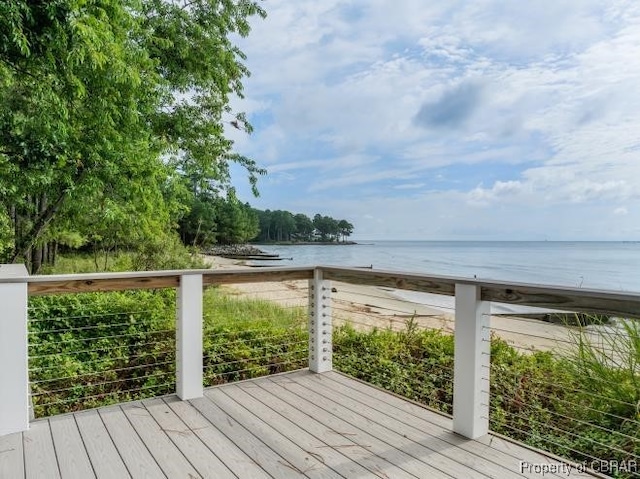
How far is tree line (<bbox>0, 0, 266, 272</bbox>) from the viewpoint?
13.7 feet

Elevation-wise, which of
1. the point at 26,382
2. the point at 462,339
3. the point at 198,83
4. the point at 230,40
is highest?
the point at 230,40

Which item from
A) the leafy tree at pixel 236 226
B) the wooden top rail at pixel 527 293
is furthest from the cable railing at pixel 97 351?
the leafy tree at pixel 236 226

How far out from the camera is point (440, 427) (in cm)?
248

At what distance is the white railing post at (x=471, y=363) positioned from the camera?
232cm

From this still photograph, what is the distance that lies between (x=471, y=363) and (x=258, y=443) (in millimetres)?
1233

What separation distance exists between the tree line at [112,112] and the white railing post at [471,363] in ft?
12.9

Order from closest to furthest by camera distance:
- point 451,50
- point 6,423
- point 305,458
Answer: point 305,458 → point 6,423 → point 451,50

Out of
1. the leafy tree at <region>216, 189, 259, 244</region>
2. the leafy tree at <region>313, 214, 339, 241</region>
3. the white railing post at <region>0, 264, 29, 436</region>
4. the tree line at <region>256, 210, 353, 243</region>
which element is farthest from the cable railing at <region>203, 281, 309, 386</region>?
the leafy tree at <region>313, 214, 339, 241</region>

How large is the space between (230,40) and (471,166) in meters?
18.8

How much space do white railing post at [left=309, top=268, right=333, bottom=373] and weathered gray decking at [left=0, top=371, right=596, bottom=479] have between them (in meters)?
0.59

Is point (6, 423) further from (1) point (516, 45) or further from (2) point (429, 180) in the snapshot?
(2) point (429, 180)

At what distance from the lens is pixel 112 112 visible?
5.67 meters

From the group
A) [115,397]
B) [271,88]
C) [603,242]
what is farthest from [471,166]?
[603,242]

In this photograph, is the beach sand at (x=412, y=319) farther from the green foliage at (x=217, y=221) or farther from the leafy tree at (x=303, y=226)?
the leafy tree at (x=303, y=226)
